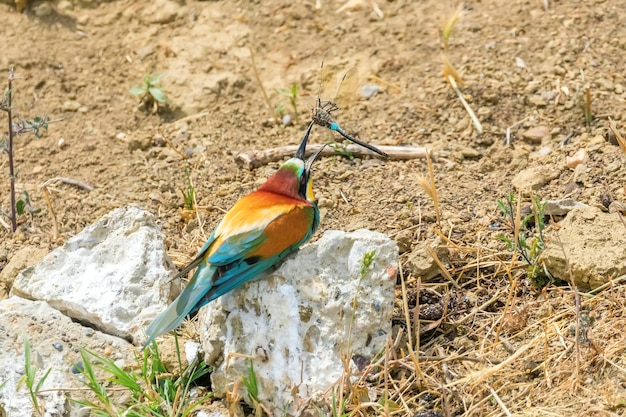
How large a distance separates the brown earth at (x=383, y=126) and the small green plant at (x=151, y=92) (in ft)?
0.17

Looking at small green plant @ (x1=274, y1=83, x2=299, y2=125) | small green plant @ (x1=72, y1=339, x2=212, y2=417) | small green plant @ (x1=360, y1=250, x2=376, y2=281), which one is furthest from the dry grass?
small green plant @ (x1=274, y1=83, x2=299, y2=125)

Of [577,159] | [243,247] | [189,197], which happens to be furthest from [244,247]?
[577,159]

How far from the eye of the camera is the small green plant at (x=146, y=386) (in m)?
3.09

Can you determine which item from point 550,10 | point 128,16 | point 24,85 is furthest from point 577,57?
point 24,85

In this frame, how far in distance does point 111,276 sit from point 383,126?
5.54 feet

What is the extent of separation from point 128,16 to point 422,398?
133 inches

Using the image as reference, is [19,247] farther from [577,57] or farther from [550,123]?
[577,57]

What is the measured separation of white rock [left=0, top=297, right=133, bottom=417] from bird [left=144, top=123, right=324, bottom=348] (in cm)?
29

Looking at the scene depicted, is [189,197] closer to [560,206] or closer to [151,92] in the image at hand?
[151,92]

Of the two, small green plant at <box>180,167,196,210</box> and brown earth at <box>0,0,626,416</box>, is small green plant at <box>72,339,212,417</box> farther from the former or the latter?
small green plant at <box>180,167,196,210</box>

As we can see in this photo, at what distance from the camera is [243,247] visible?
3.28 meters

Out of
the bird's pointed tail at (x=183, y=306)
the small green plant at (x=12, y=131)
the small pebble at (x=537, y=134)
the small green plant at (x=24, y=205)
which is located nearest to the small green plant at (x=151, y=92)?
the small green plant at (x=12, y=131)

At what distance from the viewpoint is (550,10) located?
5098mm

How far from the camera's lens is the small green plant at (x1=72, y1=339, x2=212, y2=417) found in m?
3.09
